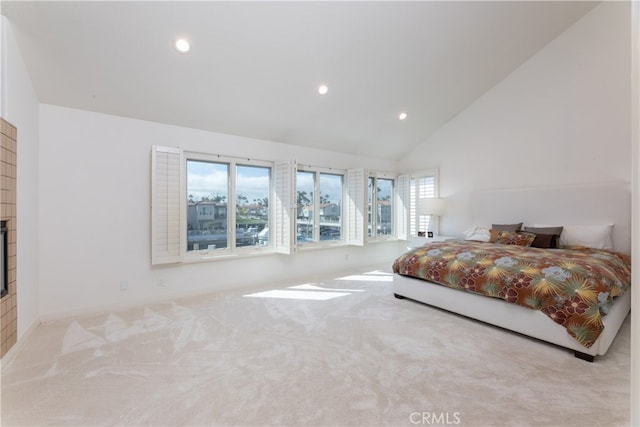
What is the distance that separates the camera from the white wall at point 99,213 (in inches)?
125

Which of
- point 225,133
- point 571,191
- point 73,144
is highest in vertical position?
point 225,133

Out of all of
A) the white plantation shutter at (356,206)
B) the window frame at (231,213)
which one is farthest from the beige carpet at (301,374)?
the white plantation shutter at (356,206)

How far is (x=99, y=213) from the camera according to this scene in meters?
3.41

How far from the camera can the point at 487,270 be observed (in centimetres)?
302

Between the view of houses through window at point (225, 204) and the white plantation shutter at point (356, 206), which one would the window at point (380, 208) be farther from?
the view of houses through window at point (225, 204)

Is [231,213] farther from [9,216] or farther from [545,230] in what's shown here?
[545,230]

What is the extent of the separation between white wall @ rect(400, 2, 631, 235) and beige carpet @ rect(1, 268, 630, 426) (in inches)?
95.1

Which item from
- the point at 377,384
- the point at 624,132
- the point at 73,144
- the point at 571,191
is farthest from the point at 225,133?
the point at 624,132

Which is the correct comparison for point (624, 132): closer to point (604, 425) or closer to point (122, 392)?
point (604, 425)

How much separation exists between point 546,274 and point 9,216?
468 cm

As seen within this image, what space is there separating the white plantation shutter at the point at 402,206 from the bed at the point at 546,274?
76.3 inches

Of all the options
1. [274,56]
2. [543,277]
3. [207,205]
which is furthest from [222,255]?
[543,277]

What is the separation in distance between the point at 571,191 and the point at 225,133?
16.9 feet
